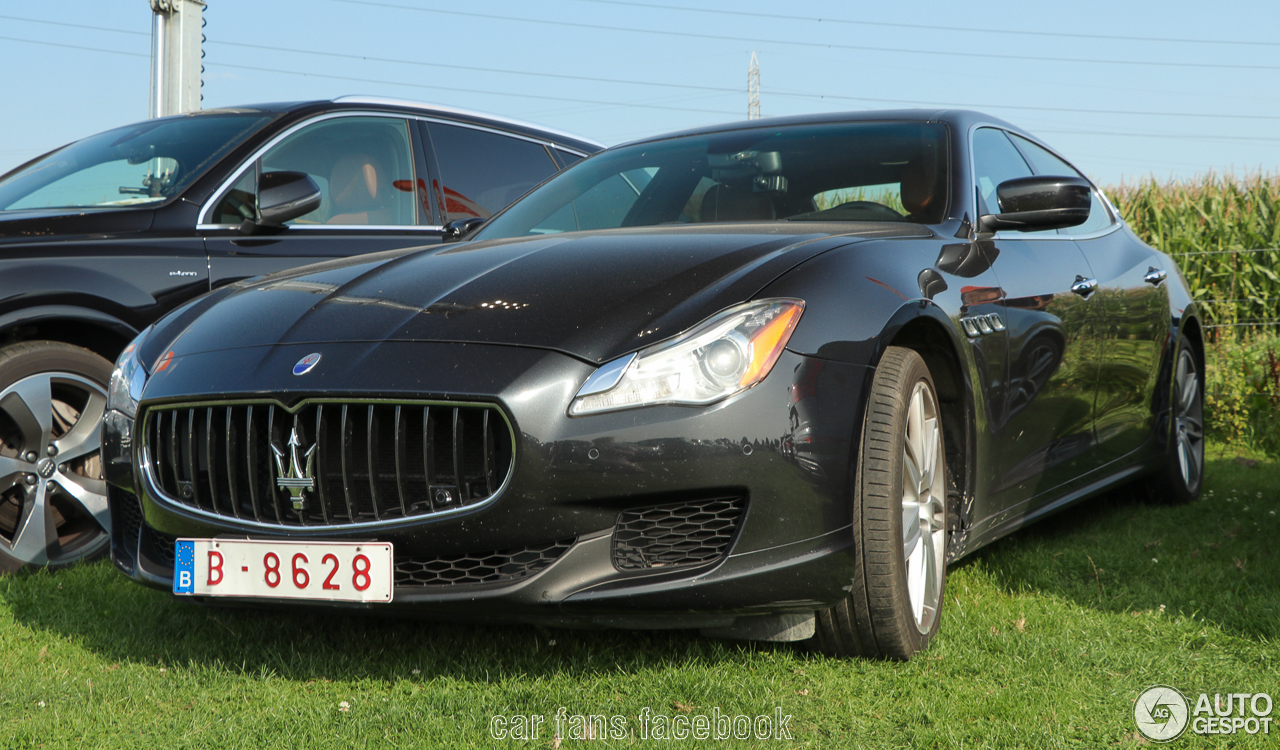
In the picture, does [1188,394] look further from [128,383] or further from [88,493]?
[88,493]

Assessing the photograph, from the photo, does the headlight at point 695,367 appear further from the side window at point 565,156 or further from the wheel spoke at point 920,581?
the side window at point 565,156

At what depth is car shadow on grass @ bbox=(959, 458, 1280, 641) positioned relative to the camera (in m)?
3.36

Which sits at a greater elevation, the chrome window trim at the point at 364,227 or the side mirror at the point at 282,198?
the side mirror at the point at 282,198

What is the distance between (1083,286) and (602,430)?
7.33ft

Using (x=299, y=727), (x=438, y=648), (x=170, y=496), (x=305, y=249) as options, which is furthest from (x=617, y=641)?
(x=305, y=249)

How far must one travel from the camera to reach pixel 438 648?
9.91ft

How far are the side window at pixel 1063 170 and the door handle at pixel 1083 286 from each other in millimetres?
227

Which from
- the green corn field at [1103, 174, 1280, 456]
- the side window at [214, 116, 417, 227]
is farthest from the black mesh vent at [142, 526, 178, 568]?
the green corn field at [1103, 174, 1280, 456]

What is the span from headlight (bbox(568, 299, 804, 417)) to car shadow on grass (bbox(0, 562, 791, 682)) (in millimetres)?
634

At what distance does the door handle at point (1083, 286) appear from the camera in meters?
3.88

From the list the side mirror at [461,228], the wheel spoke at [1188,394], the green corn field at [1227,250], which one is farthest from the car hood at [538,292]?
the green corn field at [1227,250]

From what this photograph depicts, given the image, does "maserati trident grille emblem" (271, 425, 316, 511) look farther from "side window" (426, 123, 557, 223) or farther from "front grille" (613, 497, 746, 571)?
"side window" (426, 123, 557, 223)

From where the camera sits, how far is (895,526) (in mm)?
2627

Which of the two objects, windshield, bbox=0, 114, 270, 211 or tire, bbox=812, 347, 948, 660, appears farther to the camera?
windshield, bbox=0, 114, 270, 211
